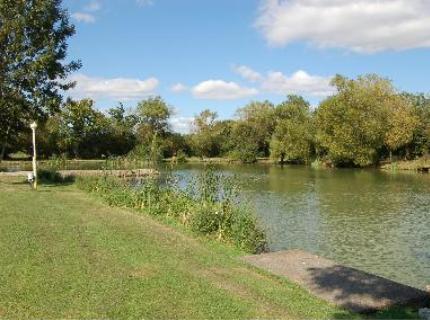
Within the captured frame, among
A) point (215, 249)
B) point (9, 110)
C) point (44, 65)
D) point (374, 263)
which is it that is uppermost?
point (44, 65)

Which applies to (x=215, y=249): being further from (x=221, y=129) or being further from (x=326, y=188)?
(x=221, y=129)

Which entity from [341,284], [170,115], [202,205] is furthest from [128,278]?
[170,115]

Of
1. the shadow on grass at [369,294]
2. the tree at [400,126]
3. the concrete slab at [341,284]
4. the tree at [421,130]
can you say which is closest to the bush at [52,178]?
the concrete slab at [341,284]

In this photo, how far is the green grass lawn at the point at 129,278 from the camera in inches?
249

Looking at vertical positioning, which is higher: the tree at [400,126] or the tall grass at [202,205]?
the tree at [400,126]

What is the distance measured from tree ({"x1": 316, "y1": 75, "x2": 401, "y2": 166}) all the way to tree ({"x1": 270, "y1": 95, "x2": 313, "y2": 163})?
4954 mm

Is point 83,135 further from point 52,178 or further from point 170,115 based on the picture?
point 52,178

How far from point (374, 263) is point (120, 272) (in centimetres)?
662

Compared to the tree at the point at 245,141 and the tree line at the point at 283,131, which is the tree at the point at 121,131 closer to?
the tree line at the point at 283,131

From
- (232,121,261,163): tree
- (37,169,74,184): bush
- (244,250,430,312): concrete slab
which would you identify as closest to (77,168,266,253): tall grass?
(244,250,430,312): concrete slab

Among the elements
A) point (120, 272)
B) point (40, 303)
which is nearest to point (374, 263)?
point (120, 272)

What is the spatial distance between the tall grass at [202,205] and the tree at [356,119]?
40308 millimetres

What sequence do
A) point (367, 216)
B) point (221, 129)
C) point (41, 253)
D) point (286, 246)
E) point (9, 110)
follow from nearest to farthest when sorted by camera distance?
point (41, 253)
point (286, 246)
point (367, 216)
point (9, 110)
point (221, 129)

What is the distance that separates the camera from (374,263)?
1199 centimetres
